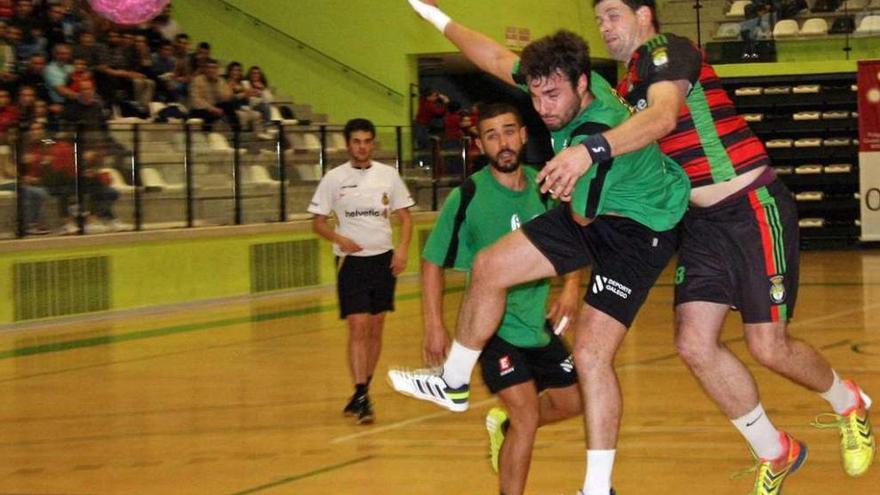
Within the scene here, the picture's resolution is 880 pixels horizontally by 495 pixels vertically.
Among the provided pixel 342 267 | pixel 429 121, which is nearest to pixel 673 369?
pixel 342 267

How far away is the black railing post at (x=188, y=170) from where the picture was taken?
19.0 m

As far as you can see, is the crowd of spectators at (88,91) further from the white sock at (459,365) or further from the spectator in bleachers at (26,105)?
the white sock at (459,365)

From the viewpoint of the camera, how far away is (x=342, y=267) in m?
11.2

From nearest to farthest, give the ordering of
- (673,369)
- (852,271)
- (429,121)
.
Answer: (673,369) < (852,271) < (429,121)

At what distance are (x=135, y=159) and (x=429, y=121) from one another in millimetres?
7980

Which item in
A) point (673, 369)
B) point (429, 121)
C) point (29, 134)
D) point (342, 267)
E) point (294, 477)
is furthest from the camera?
point (429, 121)

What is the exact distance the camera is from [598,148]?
5867 millimetres

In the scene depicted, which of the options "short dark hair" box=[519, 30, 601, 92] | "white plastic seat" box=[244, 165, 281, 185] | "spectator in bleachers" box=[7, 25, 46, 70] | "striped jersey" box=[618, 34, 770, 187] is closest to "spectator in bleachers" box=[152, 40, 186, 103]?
"white plastic seat" box=[244, 165, 281, 185]

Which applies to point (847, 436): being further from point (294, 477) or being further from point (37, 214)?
point (37, 214)

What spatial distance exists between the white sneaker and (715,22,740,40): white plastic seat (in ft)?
78.4

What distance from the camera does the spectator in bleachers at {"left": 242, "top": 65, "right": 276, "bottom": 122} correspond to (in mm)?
22062

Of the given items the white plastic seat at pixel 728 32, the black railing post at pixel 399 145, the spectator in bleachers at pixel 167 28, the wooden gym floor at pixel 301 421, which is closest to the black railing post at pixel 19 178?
the wooden gym floor at pixel 301 421

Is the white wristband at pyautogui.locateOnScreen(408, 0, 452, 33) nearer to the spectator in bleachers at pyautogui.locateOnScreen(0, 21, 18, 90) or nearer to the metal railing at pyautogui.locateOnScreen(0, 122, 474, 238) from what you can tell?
the metal railing at pyautogui.locateOnScreen(0, 122, 474, 238)

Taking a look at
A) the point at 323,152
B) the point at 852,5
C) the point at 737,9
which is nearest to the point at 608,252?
the point at 323,152
